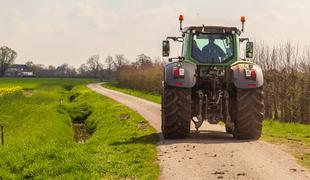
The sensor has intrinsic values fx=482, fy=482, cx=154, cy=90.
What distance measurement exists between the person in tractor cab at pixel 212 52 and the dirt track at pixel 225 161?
7.66ft

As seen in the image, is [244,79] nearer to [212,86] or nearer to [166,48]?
[212,86]

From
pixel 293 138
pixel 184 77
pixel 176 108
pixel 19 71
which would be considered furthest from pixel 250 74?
pixel 19 71

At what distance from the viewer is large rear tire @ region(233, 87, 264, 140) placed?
41.6ft

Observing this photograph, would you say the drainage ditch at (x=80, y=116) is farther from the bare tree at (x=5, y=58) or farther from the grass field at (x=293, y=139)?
the bare tree at (x=5, y=58)

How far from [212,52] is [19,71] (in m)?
161

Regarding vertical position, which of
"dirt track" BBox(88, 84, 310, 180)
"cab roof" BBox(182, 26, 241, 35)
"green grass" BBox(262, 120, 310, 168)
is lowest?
"green grass" BBox(262, 120, 310, 168)

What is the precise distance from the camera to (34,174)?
10109 millimetres

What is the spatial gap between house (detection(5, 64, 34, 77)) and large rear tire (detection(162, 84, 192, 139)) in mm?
Answer: 151774

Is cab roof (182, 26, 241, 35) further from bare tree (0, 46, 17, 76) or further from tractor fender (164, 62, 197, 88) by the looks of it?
bare tree (0, 46, 17, 76)

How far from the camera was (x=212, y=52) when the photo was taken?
13.6m

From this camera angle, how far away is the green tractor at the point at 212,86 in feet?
41.4

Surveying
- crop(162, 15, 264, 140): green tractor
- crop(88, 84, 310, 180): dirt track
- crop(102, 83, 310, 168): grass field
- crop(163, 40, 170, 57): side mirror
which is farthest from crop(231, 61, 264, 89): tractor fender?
crop(163, 40, 170, 57): side mirror

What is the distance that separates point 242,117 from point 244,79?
1.00 m

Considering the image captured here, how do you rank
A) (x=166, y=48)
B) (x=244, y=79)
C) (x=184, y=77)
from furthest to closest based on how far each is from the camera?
(x=166, y=48)
(x=244, y=79)
(x=184, y=77)
